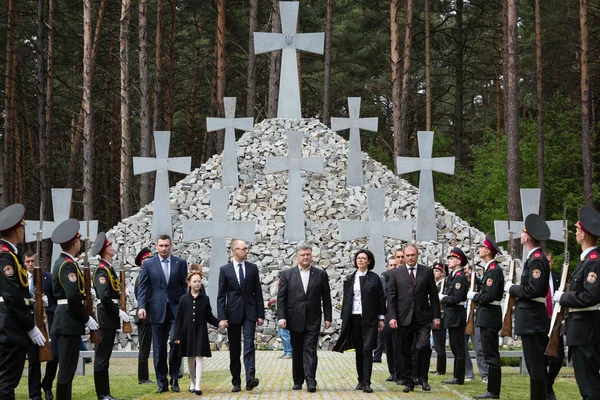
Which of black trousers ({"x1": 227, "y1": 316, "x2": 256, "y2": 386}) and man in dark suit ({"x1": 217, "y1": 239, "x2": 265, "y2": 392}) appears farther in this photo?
man in dark suit ({"x1": 217, "y1": 239, "x2": 265, "y2": 392})

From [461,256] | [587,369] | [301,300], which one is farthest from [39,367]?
[587,369]

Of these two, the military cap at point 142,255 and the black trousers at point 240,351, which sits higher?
the military cap at point 142,255

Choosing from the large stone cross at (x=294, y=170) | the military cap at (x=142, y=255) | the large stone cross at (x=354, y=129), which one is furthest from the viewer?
the large stone cross at (x=354, y=129)

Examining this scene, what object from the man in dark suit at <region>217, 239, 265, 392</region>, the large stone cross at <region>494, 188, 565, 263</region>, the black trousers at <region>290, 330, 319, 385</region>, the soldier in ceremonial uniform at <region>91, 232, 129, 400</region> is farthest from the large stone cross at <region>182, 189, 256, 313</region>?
the soldier in ceremonial uniform at <region>91, 232, 129, 400</region>

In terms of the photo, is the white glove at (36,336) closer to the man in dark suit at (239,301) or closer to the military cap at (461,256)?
the man in dark suit at (239,301)

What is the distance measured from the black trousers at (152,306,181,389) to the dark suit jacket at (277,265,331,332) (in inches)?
57.2

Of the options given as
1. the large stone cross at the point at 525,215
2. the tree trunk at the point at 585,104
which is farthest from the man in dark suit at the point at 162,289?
the tree trunk at the point at 585,104

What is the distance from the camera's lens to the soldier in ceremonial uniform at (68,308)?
10.6m

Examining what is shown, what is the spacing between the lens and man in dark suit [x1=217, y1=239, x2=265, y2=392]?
1316 cm

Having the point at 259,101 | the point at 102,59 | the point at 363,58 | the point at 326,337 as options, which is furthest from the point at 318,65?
the point at 326,337

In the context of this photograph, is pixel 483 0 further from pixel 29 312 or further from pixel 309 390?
pixel 29 312

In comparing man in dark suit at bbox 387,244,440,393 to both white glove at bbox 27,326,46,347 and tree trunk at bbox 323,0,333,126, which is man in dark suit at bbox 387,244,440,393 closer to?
white glove at bbox 27,326,46,347

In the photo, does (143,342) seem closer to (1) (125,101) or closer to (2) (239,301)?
(2) (239,301)

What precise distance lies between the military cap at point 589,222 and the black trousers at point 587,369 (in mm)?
1109
